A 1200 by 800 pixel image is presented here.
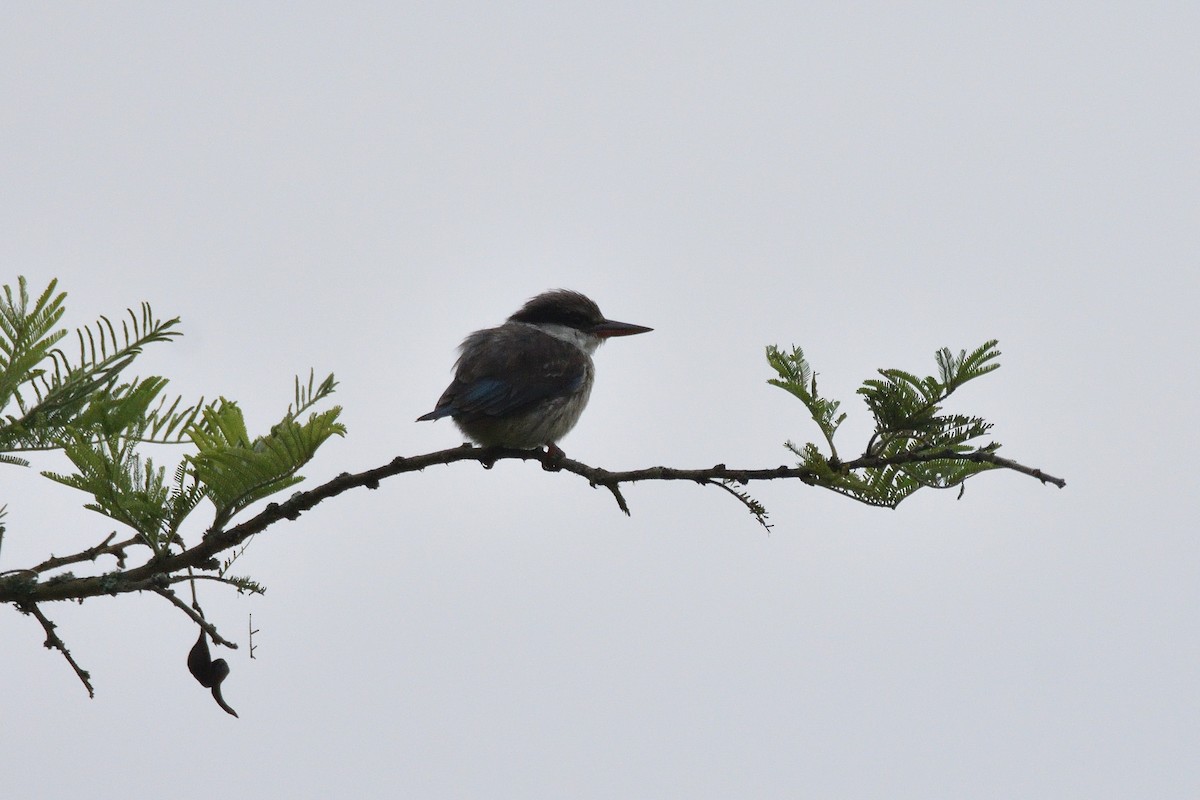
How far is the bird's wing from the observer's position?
5883mm

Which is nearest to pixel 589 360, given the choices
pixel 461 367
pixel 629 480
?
pixel 461 367

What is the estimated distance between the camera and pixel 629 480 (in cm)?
288

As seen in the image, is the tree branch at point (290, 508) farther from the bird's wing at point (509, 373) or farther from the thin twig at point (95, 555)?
the bird's wing at point (509, 373)

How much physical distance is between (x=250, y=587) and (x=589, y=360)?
4.74m

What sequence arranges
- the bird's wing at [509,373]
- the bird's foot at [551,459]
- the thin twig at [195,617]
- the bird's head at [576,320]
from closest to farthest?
the thin twig at [195,617]
the bird's foot at [551,459]
the bird's wing at [509,373]
the bird's head at [576,320]

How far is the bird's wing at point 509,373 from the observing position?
588cm

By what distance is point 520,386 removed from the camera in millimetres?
6004

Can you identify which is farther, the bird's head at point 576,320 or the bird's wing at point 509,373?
the bird's head at point 576,320

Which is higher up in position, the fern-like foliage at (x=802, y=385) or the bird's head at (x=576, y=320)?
the bird's head at (x=576, y=320)

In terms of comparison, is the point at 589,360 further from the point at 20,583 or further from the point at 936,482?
the point at 20,583

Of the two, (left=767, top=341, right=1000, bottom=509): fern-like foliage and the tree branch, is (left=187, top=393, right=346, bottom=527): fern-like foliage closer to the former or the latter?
the tree branch

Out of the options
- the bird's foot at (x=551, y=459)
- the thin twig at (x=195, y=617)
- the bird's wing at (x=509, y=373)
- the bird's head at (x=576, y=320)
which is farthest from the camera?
the bird's head at (x=576, y=320)

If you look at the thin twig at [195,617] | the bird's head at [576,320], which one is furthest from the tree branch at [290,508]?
the bird's head at [576,320]

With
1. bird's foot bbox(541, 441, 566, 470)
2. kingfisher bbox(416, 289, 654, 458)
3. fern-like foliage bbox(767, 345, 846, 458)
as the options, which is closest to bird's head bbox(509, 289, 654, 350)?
kingfisher bbox(416, 289, 654, 458)
